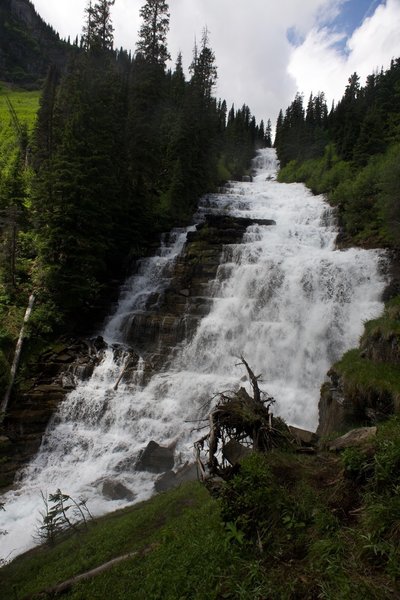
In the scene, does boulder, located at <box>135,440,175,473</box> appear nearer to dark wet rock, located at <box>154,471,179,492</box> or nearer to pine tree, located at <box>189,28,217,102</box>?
dark wet rock, located at <box>154,471,179,492</box>

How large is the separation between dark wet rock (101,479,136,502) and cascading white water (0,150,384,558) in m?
0.28

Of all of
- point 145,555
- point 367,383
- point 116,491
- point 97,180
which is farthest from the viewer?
point 97,180

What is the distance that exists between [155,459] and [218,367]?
5.87 metres

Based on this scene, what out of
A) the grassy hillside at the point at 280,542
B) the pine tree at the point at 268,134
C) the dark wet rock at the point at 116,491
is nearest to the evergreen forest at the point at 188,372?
the grassy hillside at the point at 280,542

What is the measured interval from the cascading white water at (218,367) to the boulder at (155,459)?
0.29 meters

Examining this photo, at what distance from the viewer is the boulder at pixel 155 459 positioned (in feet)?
42.2

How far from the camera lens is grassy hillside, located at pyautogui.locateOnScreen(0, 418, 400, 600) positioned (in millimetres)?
3812

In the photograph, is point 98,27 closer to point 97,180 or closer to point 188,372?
point 97,180

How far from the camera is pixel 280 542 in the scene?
14.7ft

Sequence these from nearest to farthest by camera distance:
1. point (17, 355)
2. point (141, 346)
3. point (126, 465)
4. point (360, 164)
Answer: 1. point (126, 465)
2. point (17, 355)
3. point (141, 346)
4. point (360, 164)

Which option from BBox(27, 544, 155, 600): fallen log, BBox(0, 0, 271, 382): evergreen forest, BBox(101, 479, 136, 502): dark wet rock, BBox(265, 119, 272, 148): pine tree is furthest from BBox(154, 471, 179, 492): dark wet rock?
BBox(265, 119, 272, 148): pine tree

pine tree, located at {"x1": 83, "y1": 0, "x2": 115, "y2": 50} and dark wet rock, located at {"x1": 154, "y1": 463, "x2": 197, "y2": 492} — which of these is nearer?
dark wet rock, located at {"x1": 154, "y1": 463, "x2": 197, "y2": 492}

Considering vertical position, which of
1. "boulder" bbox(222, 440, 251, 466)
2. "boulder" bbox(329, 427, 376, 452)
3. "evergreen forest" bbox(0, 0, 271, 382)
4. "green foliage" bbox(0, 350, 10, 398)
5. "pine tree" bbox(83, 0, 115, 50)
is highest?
"pine tree" bbox(83, 0, 115, 50)

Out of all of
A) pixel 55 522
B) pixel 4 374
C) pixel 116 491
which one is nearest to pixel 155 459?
pixel 116 491
